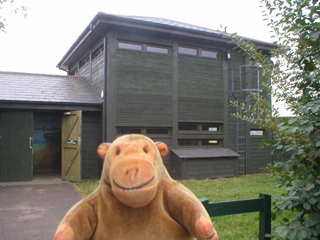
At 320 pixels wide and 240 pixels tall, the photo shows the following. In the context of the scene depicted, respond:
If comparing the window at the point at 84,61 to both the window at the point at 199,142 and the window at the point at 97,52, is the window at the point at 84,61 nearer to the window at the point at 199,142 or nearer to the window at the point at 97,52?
the window at the point at 97,52

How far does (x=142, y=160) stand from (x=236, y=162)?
973cm

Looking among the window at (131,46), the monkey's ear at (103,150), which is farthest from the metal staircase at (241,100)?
the monkey's ear at (103,150)

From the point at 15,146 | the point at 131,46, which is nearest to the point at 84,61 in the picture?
the point at 131,46

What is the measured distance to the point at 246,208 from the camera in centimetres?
263

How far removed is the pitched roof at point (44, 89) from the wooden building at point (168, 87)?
0.17m

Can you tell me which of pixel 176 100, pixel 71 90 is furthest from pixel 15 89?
pixel 176 100

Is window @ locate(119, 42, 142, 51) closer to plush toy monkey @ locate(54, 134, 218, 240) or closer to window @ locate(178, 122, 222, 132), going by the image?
window @ locate(178, 122, 222, 132)

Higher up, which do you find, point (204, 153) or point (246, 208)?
point (246, 208)

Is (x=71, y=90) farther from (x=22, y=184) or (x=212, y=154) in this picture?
(x=212, y=154)

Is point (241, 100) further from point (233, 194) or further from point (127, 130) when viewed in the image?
point (233, 194)

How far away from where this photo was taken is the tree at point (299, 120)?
6.58 ft

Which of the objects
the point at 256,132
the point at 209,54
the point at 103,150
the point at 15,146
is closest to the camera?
the point at 103,150

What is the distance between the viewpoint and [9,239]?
4.55 meters

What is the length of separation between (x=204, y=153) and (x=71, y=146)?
4.63 metres
